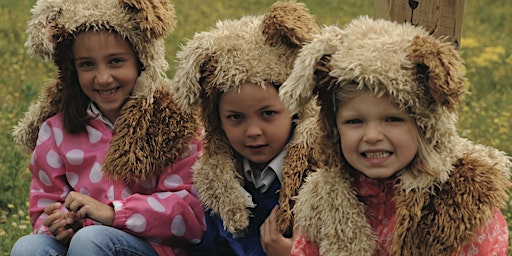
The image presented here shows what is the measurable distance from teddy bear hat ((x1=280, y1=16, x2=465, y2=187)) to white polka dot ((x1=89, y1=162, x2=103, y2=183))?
1.17 meters

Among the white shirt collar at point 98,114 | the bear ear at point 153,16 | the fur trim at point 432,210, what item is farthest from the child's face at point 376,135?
the white shirt collar at point 98,114

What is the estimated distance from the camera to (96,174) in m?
4.19

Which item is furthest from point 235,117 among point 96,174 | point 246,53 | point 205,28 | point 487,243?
point 205,28

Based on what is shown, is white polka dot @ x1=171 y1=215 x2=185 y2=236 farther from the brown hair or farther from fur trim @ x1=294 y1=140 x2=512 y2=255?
fur trim @ x1=294 y1=140 x2=512 y2=255

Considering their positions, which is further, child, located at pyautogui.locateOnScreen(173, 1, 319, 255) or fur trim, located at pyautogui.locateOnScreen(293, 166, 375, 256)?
child, located at pyautogui.locateOnScreen(173, 1, 319, 255)

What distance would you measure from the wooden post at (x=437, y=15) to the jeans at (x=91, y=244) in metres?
1.45

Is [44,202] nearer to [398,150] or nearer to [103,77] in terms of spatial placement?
[103,77]

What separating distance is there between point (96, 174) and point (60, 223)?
0.27 meters

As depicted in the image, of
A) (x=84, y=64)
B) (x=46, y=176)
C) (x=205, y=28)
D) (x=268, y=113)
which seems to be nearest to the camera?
(x=268, y=113)

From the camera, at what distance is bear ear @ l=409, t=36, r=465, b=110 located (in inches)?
120

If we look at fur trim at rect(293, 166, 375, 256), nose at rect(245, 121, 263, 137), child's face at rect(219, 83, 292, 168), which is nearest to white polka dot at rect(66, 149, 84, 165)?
child's face at rect(219, 83, 292, 168)

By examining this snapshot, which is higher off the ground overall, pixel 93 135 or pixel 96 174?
pixel 93 135

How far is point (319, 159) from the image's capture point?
352 cm

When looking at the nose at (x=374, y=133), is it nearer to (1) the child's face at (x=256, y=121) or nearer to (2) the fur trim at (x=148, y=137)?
(1) the child's face at (x=256, y=121)
